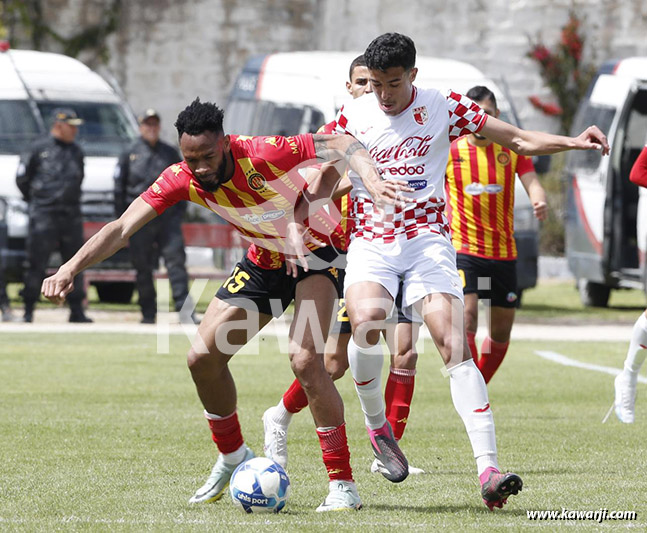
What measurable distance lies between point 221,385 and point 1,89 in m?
13.0

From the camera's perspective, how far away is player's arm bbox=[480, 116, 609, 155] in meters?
6.36

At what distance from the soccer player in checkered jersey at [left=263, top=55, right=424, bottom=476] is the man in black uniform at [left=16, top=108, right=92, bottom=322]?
29.1 ft

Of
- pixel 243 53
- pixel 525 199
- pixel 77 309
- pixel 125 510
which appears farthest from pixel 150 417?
pixel 243 53

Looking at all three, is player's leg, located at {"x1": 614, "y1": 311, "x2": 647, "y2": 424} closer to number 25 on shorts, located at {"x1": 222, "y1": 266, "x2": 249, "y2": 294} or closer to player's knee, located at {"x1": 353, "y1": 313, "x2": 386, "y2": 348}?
player's knee, located at {"x1": 353, "y1": 313, "x2": 386, "y2": 348}

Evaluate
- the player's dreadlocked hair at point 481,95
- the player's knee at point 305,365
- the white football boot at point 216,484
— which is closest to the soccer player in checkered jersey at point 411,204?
the player's knee at point 305,365

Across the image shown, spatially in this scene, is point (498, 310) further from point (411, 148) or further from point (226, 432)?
point (226, 432)

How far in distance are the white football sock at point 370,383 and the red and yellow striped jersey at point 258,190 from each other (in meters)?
0.80

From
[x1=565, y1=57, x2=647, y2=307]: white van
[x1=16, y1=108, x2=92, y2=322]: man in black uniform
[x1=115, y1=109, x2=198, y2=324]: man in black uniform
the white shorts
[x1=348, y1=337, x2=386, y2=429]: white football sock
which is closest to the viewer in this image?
the white shorts

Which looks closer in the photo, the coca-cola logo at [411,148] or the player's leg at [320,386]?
the player's leg at [320,386]

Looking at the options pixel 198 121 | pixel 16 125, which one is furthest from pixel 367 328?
pixel 16 125

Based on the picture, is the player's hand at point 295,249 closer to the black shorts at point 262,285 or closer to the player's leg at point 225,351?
the black shorts at point 262,285

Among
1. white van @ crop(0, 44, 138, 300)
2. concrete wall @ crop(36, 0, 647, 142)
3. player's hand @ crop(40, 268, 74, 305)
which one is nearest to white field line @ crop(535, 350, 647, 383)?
white van @ crop(0, 44, 138, 300)

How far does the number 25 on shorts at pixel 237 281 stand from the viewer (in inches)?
259

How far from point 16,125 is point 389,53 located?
12.9 metres
